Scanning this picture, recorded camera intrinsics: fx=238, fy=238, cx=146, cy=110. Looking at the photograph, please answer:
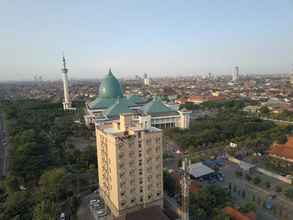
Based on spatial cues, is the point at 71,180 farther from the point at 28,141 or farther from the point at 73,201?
the point at 28,141

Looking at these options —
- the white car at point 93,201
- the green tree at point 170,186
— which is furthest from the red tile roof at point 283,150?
the white car at point 93,201

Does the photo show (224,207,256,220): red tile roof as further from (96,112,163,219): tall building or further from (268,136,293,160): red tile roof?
(268,136,293,160): red tile roof

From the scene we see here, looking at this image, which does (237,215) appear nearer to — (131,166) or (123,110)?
(131,166)

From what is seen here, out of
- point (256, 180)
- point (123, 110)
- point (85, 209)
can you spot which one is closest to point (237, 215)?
point (256, 180)

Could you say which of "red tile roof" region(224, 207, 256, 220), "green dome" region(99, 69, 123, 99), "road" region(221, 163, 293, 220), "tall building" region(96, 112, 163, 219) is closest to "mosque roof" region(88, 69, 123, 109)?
"green dome" region(99, 69, 123, 99)

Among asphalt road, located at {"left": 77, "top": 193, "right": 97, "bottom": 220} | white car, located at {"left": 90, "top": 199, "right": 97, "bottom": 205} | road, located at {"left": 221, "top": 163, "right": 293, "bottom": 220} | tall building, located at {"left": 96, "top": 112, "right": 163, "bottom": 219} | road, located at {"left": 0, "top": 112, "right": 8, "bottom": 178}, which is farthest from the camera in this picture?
road, located at {"left": 0, "top": 112, "right": 8, "bottom": 178}

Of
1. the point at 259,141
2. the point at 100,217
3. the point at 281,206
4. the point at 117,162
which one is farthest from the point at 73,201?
the point at 259,141

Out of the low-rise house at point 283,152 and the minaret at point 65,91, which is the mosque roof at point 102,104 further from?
the low-rise house at point 283,152
